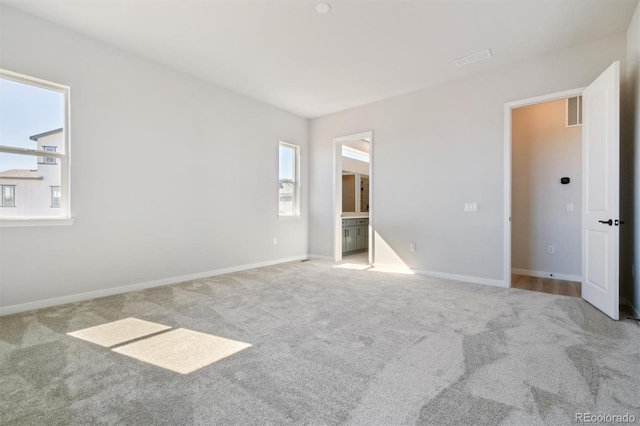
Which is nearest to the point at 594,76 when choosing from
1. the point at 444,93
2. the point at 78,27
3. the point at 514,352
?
the point at 444,93

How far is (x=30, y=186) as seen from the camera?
3127 millimetres

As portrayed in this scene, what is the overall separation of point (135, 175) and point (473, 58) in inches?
182

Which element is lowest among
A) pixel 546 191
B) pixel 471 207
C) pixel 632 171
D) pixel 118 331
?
pixel 118 331

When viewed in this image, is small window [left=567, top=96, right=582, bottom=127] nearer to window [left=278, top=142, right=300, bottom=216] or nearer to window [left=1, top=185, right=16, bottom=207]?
window [left=278, top=142, right=300, bottom=216]

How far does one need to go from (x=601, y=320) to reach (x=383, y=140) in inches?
148

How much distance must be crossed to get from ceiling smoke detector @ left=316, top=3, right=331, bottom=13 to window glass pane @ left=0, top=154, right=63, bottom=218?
10.7 ft

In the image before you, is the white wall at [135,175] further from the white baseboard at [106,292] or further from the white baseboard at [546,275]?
the white baseboard at [546,275]

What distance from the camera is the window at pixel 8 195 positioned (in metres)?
2.96

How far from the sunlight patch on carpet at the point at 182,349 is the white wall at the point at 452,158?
3521 millimetres

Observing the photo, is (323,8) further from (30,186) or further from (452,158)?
(30,186)

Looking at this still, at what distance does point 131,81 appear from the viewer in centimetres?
382

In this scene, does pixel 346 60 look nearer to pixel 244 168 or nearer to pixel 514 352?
pixel 244 168
